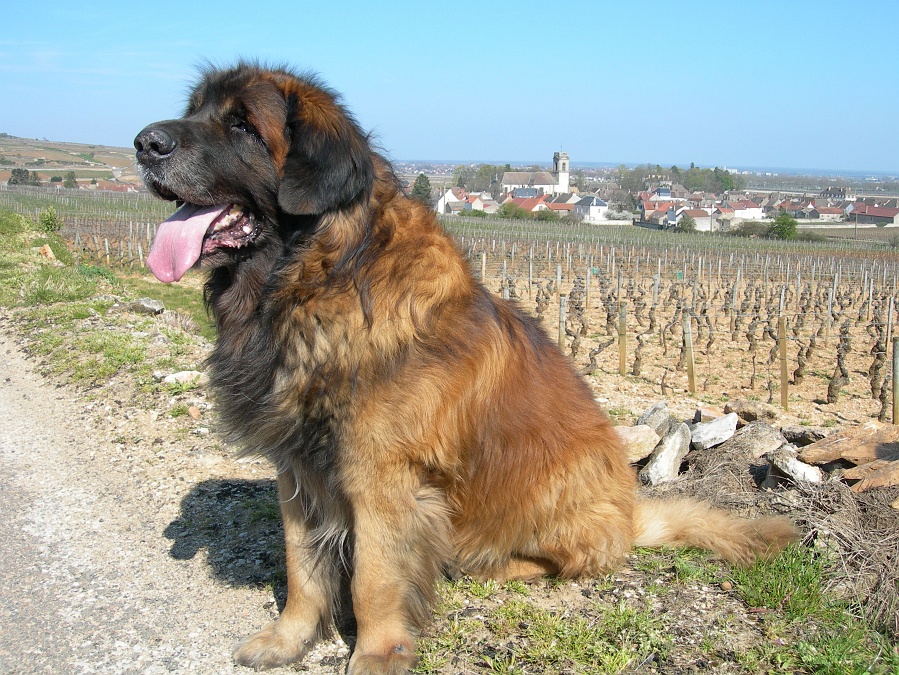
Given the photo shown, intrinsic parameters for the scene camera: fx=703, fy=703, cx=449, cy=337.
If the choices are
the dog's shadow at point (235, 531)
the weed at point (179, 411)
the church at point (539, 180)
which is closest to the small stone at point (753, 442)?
the dog's shadow at point (235, 531)

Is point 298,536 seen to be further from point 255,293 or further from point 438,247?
point 438,247

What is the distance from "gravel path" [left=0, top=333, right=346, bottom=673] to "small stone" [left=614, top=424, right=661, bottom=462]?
2.78 metres

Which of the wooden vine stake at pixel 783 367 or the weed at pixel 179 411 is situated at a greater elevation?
the weed at pixel 179 411

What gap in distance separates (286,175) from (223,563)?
2.48m

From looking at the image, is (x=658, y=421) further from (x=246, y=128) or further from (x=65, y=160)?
(x=65, y=160)

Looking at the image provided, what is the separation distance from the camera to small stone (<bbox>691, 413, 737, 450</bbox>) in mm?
5438

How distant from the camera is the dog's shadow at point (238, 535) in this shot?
392 centimetres

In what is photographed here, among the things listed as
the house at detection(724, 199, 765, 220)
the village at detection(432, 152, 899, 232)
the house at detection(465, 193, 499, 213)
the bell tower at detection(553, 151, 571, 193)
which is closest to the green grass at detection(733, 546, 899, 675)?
the village at detection(432, 152, 899, 232)

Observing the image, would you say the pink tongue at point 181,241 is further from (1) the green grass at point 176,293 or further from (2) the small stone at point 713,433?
(1) the green grass at point 176,293

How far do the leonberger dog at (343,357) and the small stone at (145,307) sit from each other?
879 cm

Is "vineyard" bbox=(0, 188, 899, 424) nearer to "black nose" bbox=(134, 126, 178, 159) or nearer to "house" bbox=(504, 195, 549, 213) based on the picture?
"black nose" bbox=(134, 126, 178, 159)

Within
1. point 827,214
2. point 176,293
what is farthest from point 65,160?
point 827,214

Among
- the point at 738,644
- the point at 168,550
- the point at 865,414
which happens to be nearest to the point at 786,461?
the point at 738,644

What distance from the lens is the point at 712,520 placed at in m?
3.89
